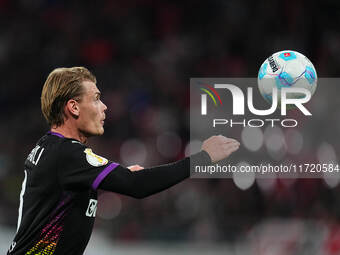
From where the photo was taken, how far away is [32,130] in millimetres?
12258

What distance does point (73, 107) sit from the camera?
3.73 meters

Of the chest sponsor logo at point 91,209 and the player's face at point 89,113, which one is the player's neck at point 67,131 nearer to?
the player's face at point 89,113

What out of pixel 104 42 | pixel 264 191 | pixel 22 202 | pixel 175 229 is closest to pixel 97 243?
pixel 175 229

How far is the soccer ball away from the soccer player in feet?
3.78

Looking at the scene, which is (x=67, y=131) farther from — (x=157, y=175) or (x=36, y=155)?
(x=157, y=175)

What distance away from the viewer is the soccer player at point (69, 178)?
3523 millimetres

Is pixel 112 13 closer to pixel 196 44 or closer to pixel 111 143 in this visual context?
pixel 196 44

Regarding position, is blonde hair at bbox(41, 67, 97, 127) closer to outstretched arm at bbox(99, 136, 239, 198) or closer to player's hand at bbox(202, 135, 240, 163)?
outstretched arm at bbox(99, 136, 239, 198)

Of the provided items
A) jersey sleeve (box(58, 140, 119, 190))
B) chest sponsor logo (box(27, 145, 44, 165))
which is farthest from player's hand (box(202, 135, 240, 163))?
chest sponsor logo (box(27, 145, 44, 165))

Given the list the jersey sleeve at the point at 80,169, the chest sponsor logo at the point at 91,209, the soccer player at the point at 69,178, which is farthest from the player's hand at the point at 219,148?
the chest sponsor logo at the point at 91,209

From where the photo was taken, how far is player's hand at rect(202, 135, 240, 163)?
3645 millimetres

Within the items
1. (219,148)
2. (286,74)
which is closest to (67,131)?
(219,148)

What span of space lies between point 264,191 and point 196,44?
5.10m

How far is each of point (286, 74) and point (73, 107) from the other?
1.75 meters
